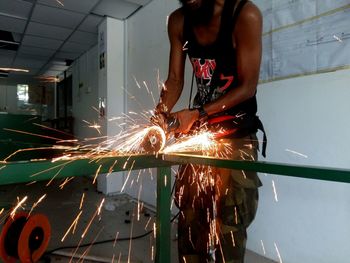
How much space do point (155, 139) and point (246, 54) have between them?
524 mm

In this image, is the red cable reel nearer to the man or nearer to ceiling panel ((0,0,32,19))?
the man

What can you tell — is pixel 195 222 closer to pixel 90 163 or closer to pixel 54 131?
pixel 90 163

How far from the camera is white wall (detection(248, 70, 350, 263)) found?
155 cm

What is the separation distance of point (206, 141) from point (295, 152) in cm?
74

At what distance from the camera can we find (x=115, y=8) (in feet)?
11.2

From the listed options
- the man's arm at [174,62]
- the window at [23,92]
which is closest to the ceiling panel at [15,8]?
the man's arm at [174,62]

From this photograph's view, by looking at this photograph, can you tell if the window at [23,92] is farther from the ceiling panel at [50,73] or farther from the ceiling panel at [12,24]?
the ceiling panel at [12,24]

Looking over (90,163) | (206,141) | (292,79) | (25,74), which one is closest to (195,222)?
(206,141)

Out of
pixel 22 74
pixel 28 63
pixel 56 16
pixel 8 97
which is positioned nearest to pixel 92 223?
pixel 56 16

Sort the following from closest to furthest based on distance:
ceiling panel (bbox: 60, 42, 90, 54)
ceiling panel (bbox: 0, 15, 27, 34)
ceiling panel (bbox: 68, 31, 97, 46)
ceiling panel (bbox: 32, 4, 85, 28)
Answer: ceiling panel (bbox: 32, 4, 85, 28) → ceiling panel (bbox: 0, 15, 27, 34) → ceiling panel (bbox: 68, 31, 97, 46) → ceiling panel (bbox: 60, 42, 90, 54)

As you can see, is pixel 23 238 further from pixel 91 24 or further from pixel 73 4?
pixel 91 24

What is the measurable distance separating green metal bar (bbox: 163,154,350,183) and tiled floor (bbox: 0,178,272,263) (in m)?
1.15

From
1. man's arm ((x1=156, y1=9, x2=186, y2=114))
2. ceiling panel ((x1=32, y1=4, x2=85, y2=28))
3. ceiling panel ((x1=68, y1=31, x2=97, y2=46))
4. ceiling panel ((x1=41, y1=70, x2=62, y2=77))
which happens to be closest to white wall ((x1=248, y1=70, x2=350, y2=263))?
man's arm ((x1=156, y1=9, x2=186, y2=114))

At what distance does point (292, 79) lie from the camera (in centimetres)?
178
